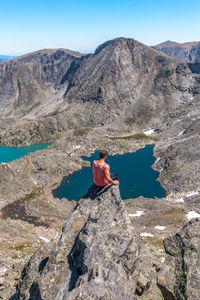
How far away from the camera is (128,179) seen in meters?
86.3

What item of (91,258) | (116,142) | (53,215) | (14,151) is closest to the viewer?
(91,258)

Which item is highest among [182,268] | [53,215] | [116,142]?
[182,268]

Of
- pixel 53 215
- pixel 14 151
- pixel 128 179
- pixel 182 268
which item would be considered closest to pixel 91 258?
pixel 182 268

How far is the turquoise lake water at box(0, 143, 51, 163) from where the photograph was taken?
126 metres

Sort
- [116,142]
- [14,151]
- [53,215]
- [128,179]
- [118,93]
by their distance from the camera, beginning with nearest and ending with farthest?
[53,215] < [128,179] < [116,142] < [14,151] < [118,93]

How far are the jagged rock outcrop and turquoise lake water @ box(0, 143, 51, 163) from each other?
118 m

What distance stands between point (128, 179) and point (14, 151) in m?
79.2

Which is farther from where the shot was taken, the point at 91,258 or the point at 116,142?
the point at 116,142

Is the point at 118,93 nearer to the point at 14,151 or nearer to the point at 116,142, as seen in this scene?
the point at 116,142

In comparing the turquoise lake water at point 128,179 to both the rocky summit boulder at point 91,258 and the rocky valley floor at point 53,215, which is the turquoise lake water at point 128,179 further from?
the rocky summit boulder at point 91,258

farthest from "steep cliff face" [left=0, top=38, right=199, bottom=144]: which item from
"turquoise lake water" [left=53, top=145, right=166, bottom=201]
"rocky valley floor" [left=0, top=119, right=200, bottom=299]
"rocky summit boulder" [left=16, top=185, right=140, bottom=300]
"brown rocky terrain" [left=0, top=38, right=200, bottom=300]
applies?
"rocky summit boulder" [left=16, top=185, right=140, bottom=300]

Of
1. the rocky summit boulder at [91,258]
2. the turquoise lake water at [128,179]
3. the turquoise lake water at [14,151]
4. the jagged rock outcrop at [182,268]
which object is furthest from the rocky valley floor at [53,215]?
the turquoise lake water at [14,151]

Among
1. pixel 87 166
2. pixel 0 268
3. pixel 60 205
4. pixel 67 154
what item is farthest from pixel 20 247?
pixel 67 154

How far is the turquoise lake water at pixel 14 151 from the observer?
12639cm
